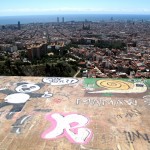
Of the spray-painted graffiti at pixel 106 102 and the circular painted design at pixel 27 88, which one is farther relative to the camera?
the circular painted design at pixel 27 88

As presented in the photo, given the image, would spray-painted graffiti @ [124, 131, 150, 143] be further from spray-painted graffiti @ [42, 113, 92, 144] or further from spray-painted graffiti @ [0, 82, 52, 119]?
spray-painted graffiti @ [0, 82, 52, 119]

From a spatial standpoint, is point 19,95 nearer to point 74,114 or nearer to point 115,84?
point 74,114

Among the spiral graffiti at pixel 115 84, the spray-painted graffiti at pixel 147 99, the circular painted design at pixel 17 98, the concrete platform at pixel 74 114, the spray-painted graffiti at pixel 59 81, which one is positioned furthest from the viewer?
the spray-painted graffiti at pixel 59 81

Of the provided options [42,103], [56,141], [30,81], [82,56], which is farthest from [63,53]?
[56,141]

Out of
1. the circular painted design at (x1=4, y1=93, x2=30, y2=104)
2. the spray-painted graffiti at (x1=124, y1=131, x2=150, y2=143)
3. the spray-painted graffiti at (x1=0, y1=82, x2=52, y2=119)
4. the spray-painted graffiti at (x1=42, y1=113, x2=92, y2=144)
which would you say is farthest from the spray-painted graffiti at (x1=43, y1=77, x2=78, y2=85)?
the spray-painted graffiti at (x1=124, y1=131, x2=150, y2=143)

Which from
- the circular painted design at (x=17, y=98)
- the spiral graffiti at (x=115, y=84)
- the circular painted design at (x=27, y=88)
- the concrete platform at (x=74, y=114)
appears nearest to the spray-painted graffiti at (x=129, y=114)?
the concrete platform at (x=74, y=114)

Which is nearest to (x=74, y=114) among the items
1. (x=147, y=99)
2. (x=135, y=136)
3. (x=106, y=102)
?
(x=106, y=102)

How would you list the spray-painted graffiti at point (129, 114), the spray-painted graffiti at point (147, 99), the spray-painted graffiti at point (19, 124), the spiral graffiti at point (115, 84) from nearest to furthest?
1. the spray-painted graffiti at point (19, 124)
2. the spray-painted graffiti at point (129, 114)
3. the spray-painted graffiti at point (147, 99)
4. the spiral graffiti at point (115, 84)

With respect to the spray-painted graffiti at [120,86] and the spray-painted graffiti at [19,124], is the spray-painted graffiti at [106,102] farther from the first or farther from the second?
the spray-painted graffiti at [19,124]
